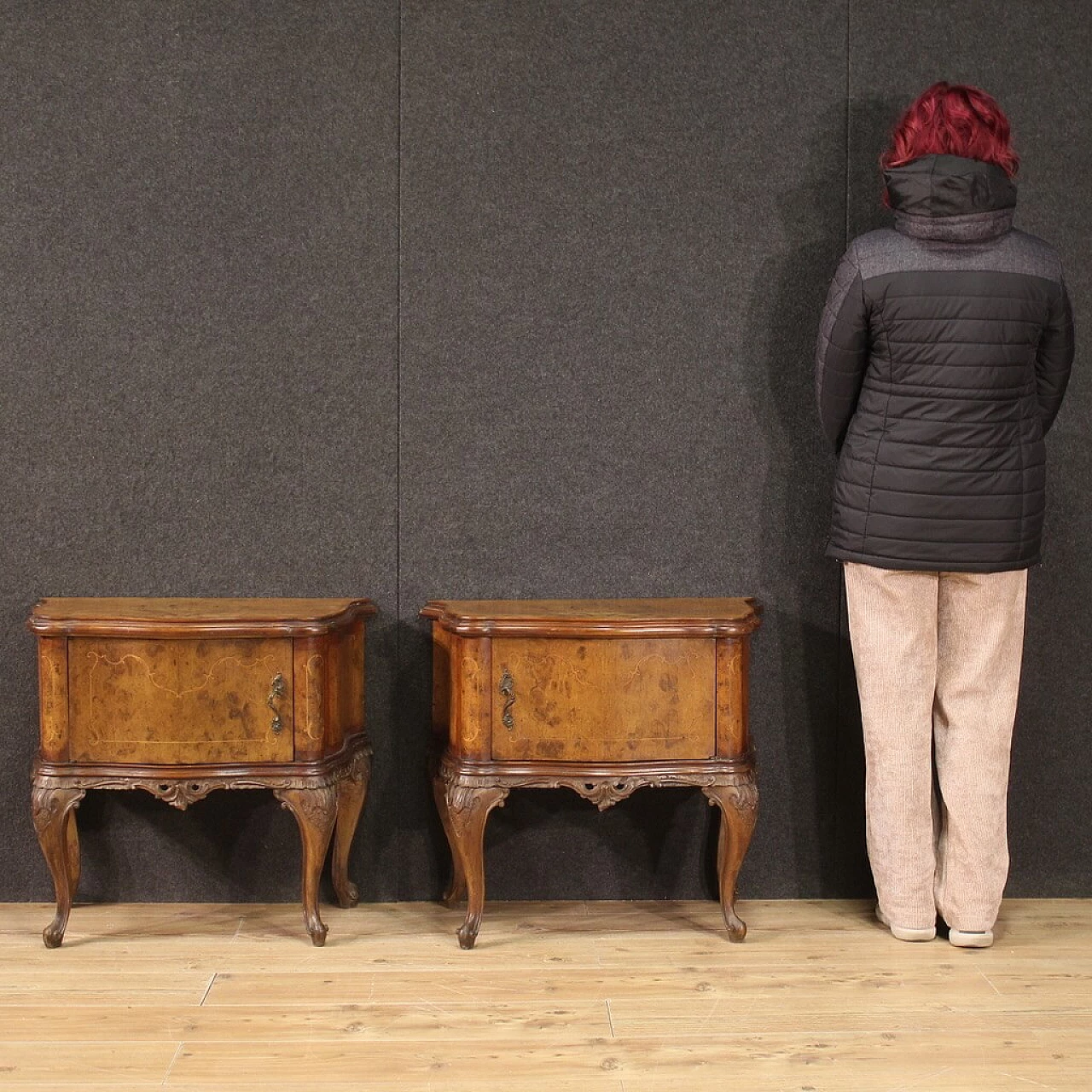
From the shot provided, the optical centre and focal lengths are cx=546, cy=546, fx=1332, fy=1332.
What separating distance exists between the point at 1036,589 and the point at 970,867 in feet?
2.52

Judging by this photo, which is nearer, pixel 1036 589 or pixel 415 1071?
pixel 415 1071

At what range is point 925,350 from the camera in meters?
2.96

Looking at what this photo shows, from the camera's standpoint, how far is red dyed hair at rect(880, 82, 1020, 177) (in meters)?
2.98

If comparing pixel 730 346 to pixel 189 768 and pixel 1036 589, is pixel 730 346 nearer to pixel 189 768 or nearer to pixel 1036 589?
pixel 1036 589

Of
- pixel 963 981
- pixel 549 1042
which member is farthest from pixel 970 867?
pixel 549 1042

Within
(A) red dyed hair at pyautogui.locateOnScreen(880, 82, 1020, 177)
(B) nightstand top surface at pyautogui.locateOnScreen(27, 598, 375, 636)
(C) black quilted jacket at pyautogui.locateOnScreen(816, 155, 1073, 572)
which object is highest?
(A) red dyed hair at pyautogui.locateOnScreen(880, 82, 1020, 177)

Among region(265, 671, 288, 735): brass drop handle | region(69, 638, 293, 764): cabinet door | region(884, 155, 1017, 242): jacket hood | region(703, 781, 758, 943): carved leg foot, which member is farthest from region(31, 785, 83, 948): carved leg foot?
region(884, 155, 1017, 242): jacket hood

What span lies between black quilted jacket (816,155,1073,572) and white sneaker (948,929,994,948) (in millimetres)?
847

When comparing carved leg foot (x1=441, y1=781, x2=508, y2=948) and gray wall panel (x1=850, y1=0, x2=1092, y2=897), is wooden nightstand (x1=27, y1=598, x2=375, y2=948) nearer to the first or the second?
carved leg foot (x1=441, y1=781, x2=508, y2=948)

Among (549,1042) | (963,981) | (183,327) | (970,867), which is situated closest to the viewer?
(549,1042)

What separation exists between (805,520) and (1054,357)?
71cm

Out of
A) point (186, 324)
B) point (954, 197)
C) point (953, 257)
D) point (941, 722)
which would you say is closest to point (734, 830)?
point (941, 722)

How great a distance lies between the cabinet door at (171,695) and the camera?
2.92 meters

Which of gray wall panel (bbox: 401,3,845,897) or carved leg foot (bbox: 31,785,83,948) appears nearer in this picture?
carved leg foot (bbox: 31,785,83,948)
